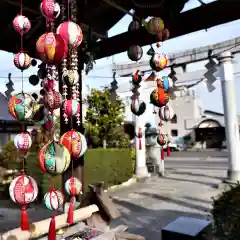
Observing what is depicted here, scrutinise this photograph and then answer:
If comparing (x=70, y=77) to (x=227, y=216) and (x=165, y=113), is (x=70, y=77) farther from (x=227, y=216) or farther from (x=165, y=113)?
(x=227, y=216)

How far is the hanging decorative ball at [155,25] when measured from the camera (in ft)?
9.97

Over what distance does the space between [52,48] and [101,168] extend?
22.3ft

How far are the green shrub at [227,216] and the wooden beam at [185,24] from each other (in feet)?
6.12

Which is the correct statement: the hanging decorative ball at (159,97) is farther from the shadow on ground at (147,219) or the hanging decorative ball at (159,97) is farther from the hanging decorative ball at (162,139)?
the shadow on ground at (147,219)

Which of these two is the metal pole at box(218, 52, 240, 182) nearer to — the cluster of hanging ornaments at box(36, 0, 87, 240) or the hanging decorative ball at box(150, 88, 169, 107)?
the hanging decorative ball at box(150, 88, 169, 107)

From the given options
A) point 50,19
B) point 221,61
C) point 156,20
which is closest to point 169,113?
point 156,20

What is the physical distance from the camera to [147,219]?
18.3ft

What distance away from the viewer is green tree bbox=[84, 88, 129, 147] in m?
11.4

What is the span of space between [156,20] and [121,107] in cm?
897

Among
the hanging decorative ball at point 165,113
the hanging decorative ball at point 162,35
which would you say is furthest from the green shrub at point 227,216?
the hanging decorative ball at point 162,35

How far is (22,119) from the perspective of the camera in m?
2.17

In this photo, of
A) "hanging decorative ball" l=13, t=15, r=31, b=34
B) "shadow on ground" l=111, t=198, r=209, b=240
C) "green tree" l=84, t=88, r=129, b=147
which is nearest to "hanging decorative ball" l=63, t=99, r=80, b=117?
"hanging decorative ball" l=13, t=15, r=31, b=34

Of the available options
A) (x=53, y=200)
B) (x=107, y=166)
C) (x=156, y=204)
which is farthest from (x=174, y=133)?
(x=53, y=200)

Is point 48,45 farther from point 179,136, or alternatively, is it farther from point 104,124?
point 179,136
